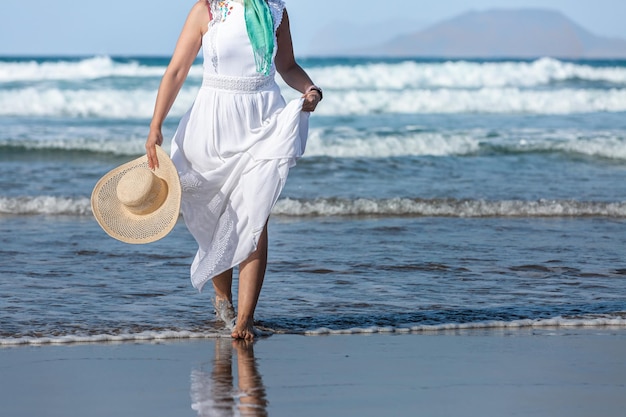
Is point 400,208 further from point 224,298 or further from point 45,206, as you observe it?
point 224,298

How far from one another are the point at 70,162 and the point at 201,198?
31.8 feet

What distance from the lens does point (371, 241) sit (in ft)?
26.0

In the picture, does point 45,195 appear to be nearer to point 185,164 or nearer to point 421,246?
point 421,246

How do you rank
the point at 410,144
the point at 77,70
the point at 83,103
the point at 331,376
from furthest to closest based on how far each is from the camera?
1. the point at 77,70
2. the point at 83,103
3. the point at 410,144
4. the point at 331,376

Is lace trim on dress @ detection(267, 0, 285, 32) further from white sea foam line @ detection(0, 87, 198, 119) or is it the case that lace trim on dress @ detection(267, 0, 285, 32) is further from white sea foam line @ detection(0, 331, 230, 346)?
white sea foam line @ detection(0, 87, 198, 119)

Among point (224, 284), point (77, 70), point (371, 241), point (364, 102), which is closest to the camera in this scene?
point (224, 284)

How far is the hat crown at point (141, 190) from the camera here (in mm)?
4691

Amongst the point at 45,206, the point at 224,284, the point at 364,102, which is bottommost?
the point at 45,206

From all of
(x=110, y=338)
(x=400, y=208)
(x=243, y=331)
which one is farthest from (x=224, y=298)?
(x=400, y=208)

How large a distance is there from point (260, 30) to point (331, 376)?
1574mm

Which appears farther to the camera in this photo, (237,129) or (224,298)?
(224,298)

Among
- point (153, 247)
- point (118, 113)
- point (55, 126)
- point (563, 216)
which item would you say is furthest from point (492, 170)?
point (118, 113)

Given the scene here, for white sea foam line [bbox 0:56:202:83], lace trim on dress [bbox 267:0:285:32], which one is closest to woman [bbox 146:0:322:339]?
lace trim on dress [bbox 267:0:285:32]

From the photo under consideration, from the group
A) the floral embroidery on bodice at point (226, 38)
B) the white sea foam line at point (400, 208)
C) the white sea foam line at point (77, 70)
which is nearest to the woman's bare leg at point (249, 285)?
the floral embroidery on bodice at point (226, 38)
